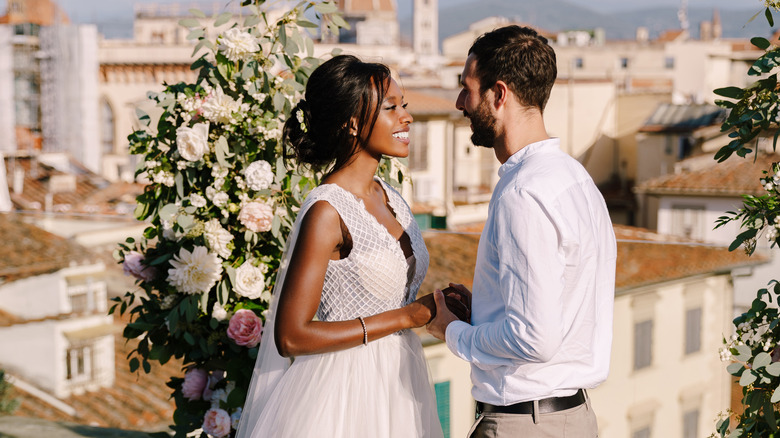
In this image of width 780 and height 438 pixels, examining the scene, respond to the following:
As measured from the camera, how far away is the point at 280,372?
7.14 feet

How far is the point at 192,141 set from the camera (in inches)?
97.5

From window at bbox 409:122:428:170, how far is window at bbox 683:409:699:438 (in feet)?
63.6

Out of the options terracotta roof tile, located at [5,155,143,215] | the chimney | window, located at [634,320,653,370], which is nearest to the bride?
window, located at [634,320,653,370]

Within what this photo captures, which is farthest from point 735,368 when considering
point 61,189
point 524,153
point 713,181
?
point 61,189

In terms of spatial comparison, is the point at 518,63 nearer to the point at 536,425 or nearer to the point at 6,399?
→ the point at 536,425

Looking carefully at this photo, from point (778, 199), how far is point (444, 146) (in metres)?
21.6

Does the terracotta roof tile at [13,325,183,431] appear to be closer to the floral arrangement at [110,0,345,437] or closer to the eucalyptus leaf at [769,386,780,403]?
the floral arrangement at [110,0,345,437]

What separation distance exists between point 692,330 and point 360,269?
1686mm

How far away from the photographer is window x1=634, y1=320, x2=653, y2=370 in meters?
3.36

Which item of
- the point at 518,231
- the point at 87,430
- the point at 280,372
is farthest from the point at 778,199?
the point at 87,430

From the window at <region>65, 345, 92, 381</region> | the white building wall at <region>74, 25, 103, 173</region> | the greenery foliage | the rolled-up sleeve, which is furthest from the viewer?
the white building wall at <region>74, 25, 103, 173</region>

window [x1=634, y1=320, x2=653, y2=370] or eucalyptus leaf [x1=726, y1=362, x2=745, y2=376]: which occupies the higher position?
eucalyptus leaf [x1=726, y1=362, x2=745, y2=376]

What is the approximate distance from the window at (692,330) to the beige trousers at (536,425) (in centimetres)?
146

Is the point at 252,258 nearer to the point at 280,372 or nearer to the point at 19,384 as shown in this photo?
the point at 280,372
